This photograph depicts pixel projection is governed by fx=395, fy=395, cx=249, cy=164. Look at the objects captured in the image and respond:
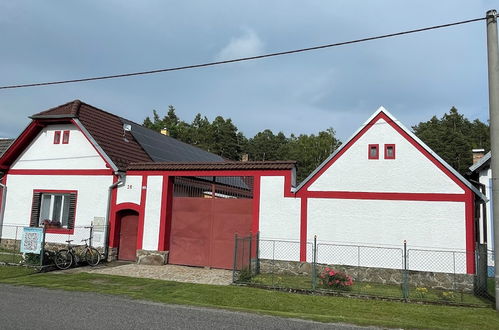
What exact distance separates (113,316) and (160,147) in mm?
16766

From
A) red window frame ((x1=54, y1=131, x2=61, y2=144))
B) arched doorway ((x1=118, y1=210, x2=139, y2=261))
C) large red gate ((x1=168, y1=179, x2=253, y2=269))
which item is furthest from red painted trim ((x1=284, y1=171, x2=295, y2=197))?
red window frame ((x1=54, y1=131, x2=61, y2=144))

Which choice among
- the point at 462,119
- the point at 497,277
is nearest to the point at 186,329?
the point at 497,277

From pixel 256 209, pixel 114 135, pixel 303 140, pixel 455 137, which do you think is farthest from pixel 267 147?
pixel 256 209

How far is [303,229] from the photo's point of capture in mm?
14891

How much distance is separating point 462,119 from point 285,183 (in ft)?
201

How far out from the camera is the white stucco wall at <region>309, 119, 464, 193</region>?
13.9 metres

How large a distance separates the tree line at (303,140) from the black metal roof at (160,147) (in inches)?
1355

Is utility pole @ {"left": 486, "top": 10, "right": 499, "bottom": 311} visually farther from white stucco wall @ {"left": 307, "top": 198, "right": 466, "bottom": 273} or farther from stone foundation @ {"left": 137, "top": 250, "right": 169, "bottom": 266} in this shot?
stone foundation @ {"left": 137, "top": 250, "right": 169, "bottom": 266}

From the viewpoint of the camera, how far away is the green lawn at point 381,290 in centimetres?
1132

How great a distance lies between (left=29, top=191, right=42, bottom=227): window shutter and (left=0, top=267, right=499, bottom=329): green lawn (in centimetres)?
563

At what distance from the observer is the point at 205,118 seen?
75.6 m

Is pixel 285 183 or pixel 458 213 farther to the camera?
pixel 285 183

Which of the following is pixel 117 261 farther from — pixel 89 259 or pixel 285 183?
pixel 285 183

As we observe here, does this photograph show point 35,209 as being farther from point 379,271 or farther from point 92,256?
point 379,271
